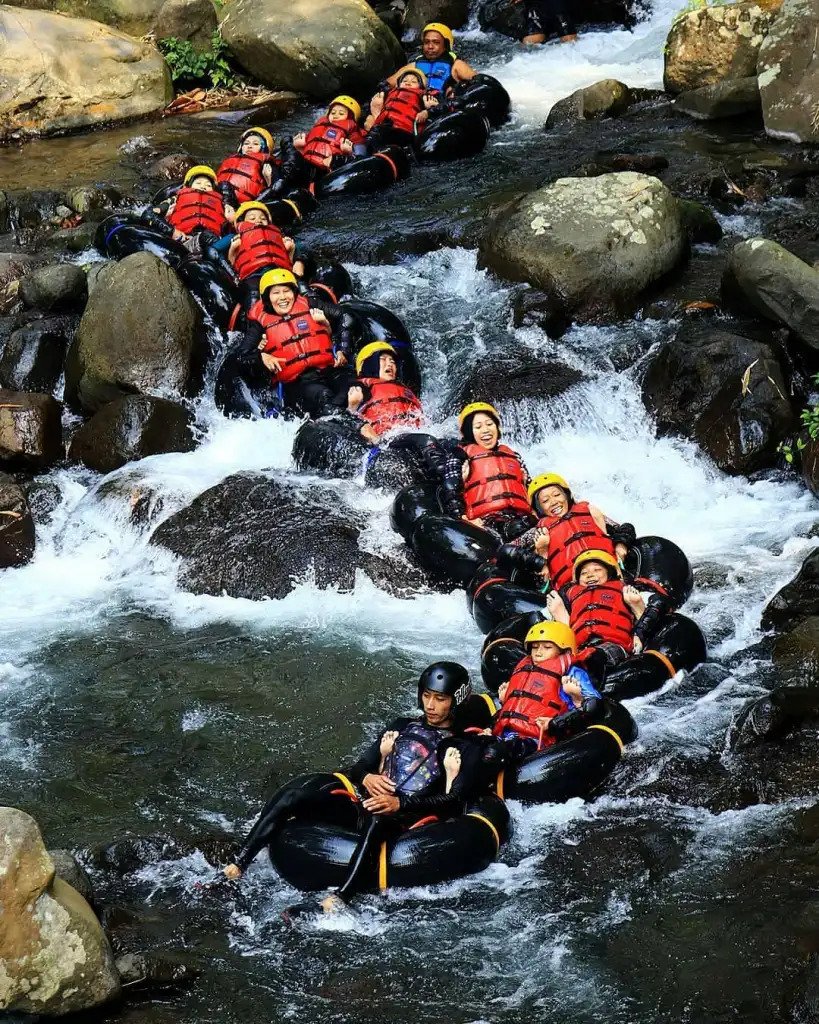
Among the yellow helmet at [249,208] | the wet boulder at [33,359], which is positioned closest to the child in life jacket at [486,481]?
the wet boulder at [33,359]

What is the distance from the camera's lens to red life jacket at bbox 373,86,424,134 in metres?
14.8

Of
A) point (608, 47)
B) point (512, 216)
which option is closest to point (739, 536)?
point (512, 216)

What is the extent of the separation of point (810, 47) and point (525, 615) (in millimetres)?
7929

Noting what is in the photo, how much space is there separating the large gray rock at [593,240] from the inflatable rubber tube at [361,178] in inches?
104

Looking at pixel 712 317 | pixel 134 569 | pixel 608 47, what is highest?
pixel 608 47

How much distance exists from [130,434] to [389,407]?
2.01 metres

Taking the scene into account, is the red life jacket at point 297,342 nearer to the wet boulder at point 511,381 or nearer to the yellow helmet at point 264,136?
the wet boulder at point 511,381

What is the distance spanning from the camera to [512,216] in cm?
1154

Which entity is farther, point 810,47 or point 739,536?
point 810,47

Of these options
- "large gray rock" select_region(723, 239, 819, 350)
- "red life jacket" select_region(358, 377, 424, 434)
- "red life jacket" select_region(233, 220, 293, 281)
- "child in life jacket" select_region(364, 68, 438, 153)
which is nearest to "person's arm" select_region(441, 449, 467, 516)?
"red life jacket" select_region(358, 377, 424, 434)

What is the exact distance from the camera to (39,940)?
462 cm

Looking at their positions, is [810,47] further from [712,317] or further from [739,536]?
[739,536]

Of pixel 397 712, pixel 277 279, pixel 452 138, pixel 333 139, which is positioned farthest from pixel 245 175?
pixel 397 712

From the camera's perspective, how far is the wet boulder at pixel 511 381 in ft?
33.8
